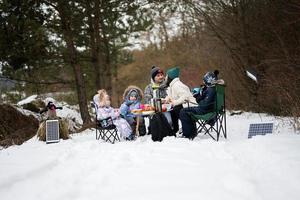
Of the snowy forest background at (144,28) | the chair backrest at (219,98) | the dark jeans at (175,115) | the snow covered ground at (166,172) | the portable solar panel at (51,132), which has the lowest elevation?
the snow covered ground at (166,172)

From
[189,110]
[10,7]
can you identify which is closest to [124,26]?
[10,7]

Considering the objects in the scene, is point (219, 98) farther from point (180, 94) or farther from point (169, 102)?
point (169, 102)

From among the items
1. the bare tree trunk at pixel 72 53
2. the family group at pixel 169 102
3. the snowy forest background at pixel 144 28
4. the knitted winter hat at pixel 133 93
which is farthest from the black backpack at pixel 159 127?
the bare tree trunk at pixel 72 53

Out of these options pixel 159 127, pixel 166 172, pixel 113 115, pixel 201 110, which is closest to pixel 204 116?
pixel 201 110

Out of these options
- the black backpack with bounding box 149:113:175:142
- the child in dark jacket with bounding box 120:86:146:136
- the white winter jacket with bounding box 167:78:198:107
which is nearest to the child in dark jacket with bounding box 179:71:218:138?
the white winter jacket with bounding box 167:78:198:107

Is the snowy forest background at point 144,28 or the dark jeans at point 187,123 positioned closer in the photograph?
the dark jeans at point 187,123

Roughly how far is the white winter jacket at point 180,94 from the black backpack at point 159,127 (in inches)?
15.2

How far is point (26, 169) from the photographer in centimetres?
482

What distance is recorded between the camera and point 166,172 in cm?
417

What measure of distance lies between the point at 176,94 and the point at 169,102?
229 millimetres

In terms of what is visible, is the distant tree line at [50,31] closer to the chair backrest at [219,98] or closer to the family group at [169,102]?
the family group at [169,102]

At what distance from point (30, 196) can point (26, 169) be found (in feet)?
3.62

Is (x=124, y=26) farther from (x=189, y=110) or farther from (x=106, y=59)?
(x=189, y=110)

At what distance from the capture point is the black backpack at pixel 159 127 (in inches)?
269
